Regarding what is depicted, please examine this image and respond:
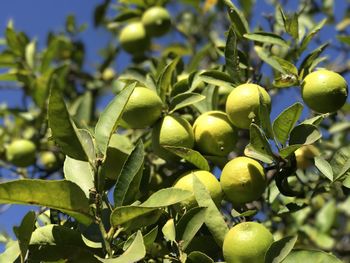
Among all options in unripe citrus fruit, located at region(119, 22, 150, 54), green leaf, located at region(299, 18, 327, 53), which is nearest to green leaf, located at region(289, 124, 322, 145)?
green leaf, located at region(299, 18, 327, 53)

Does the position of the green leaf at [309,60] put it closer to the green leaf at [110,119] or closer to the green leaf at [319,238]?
the green leaf at [110,119]

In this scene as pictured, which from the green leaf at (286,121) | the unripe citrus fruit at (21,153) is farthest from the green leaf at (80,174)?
the unripe citrus fruit at (21,153)

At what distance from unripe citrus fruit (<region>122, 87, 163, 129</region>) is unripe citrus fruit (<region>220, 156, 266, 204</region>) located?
1.11ft

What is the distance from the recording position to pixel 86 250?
1440mm

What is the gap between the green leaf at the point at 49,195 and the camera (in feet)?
3.99

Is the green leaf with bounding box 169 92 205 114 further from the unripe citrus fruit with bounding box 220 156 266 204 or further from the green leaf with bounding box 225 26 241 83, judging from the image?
the unripe citrus fruit with bounding box 220 156 266 204

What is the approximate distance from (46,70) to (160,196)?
2226 millimetres

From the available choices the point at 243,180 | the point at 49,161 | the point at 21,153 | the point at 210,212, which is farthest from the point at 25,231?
the point at 49,161

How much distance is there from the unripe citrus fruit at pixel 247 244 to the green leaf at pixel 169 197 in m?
0.19

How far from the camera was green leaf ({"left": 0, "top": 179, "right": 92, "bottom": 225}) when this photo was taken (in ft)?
3.99

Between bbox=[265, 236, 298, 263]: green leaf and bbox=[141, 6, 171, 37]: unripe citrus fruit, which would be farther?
bbox=[141, 6, 171, 37]: unripe citrus fruit

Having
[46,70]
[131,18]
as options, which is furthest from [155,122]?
[46,70]

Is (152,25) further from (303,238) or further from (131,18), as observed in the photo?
(303,238)

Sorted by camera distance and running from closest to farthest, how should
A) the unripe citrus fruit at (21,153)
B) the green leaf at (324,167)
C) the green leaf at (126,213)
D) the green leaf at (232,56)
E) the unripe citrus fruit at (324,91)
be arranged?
the green leaf at (126,213) < the green leaf at (324,167) < the unripe citrus fruit at (324,91) < the green leaf at (232,56) < the unripe citrus fruit at (21,153)
